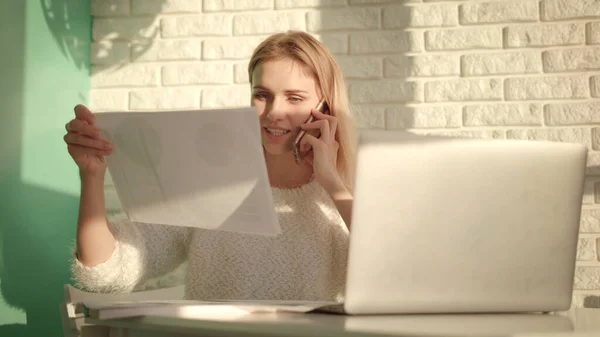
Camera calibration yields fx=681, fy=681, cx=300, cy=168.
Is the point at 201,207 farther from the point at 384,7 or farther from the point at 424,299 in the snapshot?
the point at 384,7

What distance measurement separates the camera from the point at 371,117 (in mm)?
2654

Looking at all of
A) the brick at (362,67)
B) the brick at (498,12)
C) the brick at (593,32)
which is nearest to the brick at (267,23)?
the brick at (362,67)

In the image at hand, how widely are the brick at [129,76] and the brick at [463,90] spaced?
112cm

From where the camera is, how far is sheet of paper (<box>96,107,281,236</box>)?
111 cm

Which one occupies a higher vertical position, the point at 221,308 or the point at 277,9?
the point at 277,9

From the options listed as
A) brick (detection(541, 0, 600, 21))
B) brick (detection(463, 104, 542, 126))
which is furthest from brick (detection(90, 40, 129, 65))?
brick (detection(541, 0, 600, 21))

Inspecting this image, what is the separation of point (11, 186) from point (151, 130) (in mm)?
1211

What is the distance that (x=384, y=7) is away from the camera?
270 cm

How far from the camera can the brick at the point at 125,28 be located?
284 cm

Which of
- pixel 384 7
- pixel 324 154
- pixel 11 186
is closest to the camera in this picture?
pixel 324 154

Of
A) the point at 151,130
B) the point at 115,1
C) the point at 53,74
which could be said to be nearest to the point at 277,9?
the point at 115,1

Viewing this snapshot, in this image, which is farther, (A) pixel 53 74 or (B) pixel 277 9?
(B) pixel 277 9

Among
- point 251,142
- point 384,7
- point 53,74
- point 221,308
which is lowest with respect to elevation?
point 221,308

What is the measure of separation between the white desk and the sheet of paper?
0.23m
